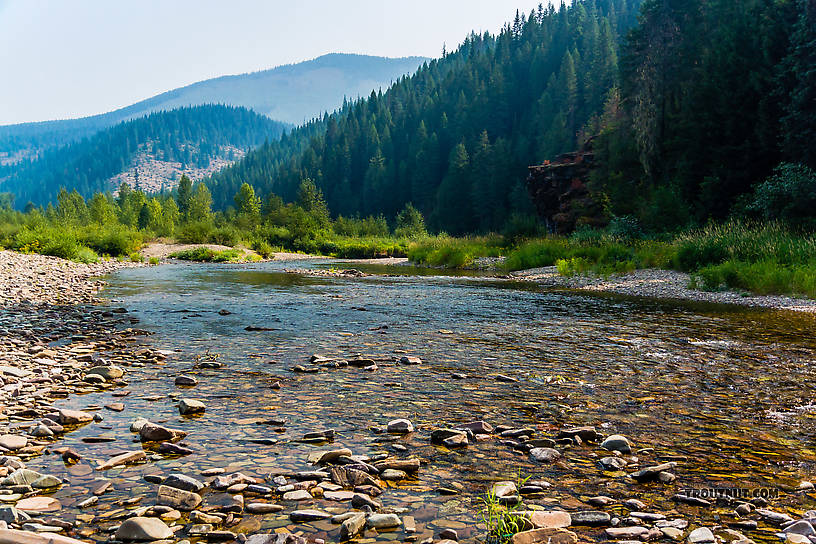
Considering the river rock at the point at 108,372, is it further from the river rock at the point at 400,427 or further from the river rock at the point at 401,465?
the river rock at the point at 401,465

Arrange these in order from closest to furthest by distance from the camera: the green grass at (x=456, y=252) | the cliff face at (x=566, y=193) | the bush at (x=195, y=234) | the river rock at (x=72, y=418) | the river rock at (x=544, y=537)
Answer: the river rock at (x=544, y=537), the river rock at (x=72, y=418), the green grass at (x=456, y=252), the cliff face at (x=566, y=193), the bush at (x=195, y=234)

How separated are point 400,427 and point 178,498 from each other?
230 cm

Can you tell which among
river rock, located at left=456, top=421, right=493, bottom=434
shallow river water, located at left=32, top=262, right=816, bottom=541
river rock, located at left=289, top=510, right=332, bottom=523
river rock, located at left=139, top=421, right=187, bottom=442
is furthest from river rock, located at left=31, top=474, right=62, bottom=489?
river rock, located at left=456, top=421, right=493, bottom=434

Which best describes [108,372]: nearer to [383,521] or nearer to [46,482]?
[46,482]

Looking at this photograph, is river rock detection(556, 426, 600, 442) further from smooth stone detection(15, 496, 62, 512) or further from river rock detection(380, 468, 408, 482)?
smooth stone detection(15, 496, 62, 512)

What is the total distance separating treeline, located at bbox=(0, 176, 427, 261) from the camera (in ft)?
155

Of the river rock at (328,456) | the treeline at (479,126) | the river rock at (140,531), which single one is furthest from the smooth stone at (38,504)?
the treeline at (479,126)

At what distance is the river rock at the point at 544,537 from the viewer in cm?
325

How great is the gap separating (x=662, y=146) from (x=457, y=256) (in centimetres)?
1746

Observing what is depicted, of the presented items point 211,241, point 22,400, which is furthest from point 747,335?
point 211,241

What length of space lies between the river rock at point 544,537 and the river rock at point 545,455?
1.42m

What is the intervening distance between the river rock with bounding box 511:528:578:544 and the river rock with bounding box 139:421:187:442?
359 cm

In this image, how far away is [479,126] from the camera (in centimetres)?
10625

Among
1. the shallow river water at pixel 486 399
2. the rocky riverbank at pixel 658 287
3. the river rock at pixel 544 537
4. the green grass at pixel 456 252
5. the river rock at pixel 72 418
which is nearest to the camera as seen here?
the river rock at pixel 544 537
